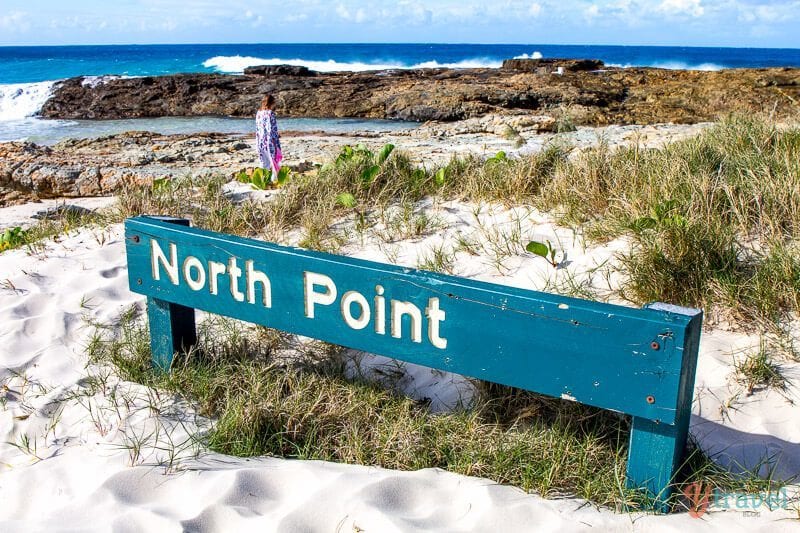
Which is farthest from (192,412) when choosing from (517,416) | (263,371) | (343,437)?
(517,416)

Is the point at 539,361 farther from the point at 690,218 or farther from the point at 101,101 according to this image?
the point at 101,101

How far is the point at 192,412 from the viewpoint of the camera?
2.73 meters

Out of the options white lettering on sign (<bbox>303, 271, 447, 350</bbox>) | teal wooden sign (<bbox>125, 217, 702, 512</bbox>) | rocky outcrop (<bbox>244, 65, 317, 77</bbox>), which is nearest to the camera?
teal wooden sign (<bbox>125, 217, 702, 512</bbox>)

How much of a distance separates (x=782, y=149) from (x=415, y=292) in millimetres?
3365

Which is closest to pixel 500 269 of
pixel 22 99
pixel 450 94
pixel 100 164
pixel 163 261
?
pixel 163 261

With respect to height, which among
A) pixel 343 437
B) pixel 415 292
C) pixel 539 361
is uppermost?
pixel 415 292

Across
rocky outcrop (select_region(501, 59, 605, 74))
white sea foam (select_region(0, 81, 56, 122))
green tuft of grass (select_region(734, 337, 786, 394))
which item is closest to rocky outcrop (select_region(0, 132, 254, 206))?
green tuft of grass (select_region(734, 337, 786, 394))

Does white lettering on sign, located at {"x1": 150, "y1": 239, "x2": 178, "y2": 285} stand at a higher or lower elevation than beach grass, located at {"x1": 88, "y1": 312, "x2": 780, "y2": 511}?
higher

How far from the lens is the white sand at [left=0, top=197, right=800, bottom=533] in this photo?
202cm

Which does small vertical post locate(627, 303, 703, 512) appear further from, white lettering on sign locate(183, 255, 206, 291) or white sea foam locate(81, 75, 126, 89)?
white sea foam locate(81, 75, 126, 89)

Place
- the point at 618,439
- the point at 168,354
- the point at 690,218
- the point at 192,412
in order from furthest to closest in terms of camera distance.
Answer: the point at 690,218 → the point at 168,354 → the point at 192,412 → the point at 618,439

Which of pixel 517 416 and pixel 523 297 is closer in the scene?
pixel 523 297

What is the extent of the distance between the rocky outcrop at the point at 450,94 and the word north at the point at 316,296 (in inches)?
551

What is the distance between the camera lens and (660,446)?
2.01 metres
